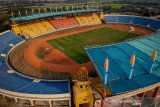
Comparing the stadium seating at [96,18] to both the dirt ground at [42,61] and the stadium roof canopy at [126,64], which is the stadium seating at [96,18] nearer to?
the dirt ground at [42,61]

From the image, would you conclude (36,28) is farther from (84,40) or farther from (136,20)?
(136,20)

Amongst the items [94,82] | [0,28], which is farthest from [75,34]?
[94,82]

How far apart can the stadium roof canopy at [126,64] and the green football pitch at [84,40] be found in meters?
11.8

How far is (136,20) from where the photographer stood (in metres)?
84.3

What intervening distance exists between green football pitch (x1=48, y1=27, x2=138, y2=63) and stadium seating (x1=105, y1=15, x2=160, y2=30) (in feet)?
47.5

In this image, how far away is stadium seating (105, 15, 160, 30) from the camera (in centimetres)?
7664

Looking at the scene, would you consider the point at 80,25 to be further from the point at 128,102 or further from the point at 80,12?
the point at 128,102

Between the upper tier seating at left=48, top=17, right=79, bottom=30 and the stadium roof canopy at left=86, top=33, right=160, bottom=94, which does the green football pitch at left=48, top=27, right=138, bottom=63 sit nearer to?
the upper tier seating at left=48, top=17, right=79, bottom=30

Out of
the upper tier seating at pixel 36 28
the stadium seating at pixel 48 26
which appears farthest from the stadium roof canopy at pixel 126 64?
the stadium seating at pixel 48 26

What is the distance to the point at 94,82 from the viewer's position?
30406mm

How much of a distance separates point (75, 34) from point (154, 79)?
45.8 meters

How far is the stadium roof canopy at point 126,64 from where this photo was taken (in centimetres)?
2705

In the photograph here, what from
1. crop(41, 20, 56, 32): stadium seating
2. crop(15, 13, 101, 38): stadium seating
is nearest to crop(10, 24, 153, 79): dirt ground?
crop(15, 13, 101, 38): stadium seating

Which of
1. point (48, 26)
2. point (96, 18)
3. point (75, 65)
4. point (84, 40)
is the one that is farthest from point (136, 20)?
point (75, 65)
